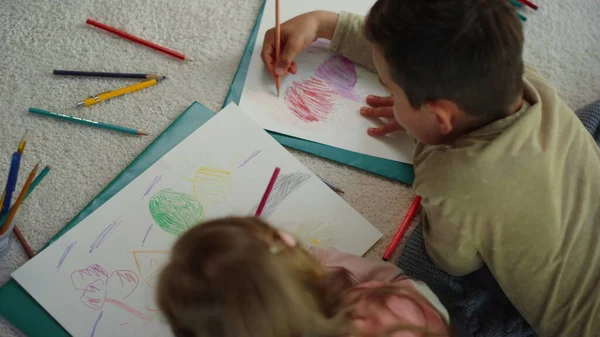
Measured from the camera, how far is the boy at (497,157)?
56cm

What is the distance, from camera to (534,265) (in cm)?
65

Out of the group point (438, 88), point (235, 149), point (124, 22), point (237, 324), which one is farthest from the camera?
point (124, 22)

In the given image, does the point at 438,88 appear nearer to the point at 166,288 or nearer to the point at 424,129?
the point at 424,129

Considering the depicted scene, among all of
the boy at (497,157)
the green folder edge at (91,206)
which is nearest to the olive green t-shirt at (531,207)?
the boy at (497,157)

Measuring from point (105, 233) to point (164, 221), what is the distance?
7 centimetres

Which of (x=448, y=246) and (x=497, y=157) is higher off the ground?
(x=497, y=157)

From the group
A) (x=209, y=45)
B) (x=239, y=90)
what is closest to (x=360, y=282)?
(x=239, y=90)

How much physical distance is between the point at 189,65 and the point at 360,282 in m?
0.43

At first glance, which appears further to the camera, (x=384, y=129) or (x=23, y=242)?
(x=384, y=129)

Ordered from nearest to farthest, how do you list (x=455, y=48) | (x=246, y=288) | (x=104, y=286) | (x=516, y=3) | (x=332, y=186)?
(x=246, y=288), (x=455, y=48), (x=104, y=286), (x=332, y=186), (x=516, y=3)

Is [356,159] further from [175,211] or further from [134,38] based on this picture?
[134,38]

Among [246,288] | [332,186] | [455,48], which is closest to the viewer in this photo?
[246,288]

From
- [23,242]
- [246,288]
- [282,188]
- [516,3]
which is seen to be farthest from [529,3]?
[23,242]

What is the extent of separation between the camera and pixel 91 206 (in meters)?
0.71
